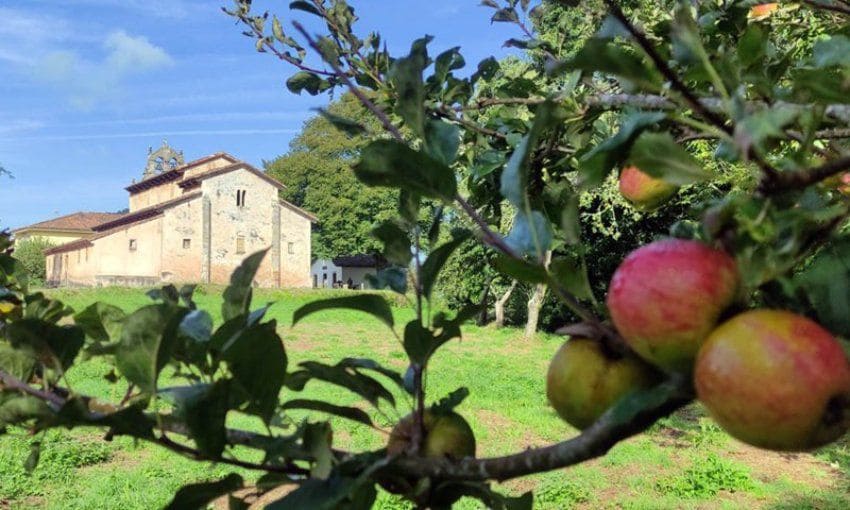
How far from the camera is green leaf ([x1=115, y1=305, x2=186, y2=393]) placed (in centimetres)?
60

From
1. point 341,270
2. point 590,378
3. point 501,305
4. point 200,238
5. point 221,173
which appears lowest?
point 501,305

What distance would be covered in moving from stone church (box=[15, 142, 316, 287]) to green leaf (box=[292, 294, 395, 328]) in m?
28.3

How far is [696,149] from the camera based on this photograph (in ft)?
27.5

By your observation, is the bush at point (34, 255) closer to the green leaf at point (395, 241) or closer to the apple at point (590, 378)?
the green leaf at point (395, 241)

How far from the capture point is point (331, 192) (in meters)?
39.2

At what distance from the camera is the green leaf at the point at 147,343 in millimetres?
604

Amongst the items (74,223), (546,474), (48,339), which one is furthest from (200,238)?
(48,339)

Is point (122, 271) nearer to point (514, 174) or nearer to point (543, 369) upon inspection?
point (543, 369)

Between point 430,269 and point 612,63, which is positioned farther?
point 430,269

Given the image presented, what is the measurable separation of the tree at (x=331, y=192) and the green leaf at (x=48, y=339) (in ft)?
115

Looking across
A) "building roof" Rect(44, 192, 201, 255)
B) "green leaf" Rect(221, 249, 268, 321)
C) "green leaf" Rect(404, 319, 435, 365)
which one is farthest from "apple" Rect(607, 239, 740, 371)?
"building roof" Rect(44, 192, 201, 255)

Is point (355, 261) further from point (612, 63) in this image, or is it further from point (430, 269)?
point (612, 63)

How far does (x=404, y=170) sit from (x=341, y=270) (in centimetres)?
4385

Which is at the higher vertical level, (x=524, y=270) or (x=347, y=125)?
(x=347, y=125)
